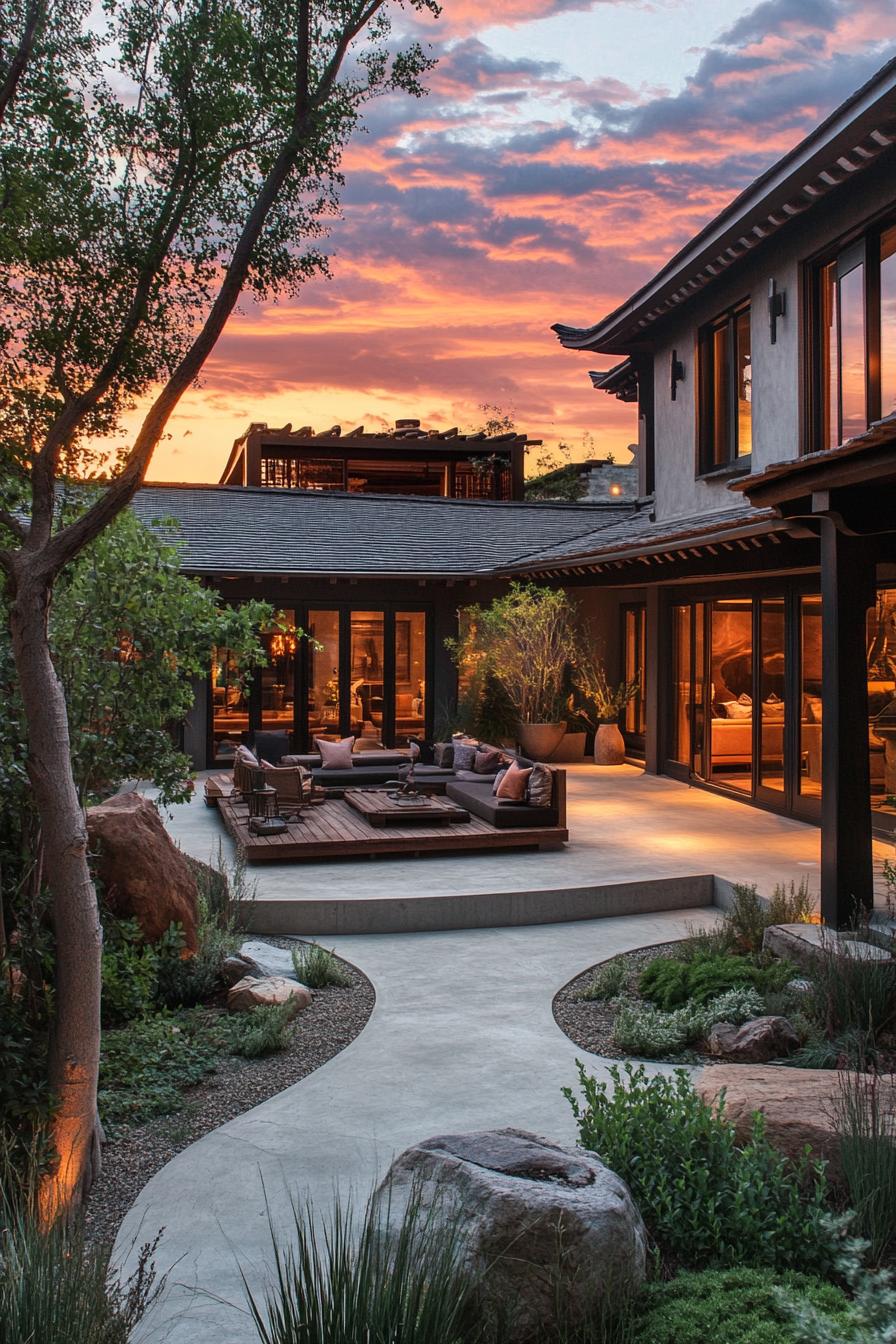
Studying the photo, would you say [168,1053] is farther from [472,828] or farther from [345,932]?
[472,828]

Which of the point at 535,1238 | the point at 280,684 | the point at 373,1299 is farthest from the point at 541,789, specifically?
the point at 373,1299

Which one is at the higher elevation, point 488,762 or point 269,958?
point 488,762

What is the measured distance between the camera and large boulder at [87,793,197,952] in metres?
6.90

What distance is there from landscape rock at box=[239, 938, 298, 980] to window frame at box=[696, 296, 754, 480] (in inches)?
316

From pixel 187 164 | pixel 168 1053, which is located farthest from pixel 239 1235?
pixel 187 164

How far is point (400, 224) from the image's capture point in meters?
10.3

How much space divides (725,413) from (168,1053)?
10515 millimetres

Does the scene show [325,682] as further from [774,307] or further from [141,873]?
[141,873]

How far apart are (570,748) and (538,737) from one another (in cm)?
108

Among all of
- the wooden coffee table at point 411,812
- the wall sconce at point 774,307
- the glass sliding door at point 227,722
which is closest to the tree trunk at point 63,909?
the wooden coffee table at point 411,812

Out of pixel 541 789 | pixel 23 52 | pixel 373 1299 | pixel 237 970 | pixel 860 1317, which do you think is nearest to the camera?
pixel 860 1317

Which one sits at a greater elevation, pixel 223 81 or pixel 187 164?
pixel 223 81

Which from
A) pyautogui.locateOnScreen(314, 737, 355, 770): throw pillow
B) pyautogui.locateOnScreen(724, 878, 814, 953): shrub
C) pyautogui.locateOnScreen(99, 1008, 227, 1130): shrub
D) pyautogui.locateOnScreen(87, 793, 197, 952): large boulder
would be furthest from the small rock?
pyautogui.locateOnScreen(314, 737, 355, 770): throw pillow

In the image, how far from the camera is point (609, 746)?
59.8ft
